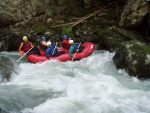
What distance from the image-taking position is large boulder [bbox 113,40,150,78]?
30.5 ft

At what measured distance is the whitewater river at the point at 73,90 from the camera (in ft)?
24.1

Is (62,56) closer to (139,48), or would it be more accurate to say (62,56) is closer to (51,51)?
(51,51)

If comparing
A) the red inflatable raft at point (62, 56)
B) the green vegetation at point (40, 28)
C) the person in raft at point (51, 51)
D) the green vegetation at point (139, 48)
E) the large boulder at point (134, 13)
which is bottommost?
the red inflatable raft at point (62, 56)

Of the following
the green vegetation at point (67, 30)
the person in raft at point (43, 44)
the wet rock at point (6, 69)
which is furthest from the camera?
the green vegetation at point (67, 30)

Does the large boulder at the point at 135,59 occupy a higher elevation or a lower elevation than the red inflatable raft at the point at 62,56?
higher

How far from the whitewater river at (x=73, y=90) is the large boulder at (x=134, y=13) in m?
2.48

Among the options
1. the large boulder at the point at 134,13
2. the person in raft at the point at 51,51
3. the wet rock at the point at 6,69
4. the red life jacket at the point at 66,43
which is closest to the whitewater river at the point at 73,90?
the wet rock at the point at 6,69

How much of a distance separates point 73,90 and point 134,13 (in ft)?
17.7

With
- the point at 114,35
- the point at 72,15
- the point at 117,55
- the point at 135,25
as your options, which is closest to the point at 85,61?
the point at 117,55

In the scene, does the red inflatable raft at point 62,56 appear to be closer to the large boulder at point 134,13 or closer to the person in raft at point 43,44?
the person in raft at point 43,44

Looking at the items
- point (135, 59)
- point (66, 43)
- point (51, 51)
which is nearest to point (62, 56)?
point (51, 51)

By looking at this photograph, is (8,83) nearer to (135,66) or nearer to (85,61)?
(85,61)

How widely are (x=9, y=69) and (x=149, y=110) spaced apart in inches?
199

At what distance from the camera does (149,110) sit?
7305 millimetres
